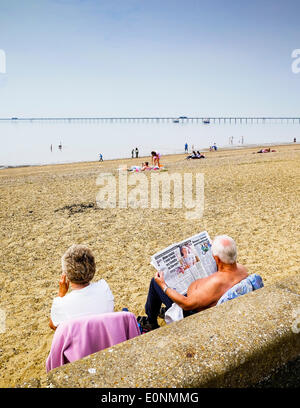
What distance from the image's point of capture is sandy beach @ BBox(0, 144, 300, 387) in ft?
13.5

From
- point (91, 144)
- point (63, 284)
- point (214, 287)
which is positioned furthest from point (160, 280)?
point (91, 144)

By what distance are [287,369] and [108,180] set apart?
13.9m

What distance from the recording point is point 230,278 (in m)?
2.87

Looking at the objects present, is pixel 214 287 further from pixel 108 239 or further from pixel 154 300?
pixel 108 239

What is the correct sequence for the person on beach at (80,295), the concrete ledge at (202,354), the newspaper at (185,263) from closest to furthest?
the concrete ledge at (202,354)
the person on beach at (80,295)
the newspaper at (185,263)

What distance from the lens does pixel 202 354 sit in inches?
62.5

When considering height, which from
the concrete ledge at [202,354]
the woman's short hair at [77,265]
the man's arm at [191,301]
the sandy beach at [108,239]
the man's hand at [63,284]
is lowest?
the sandy beach at [108,239]

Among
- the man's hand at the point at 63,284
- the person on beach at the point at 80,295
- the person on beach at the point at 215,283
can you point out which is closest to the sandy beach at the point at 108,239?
the man's hand at the point at 63,284

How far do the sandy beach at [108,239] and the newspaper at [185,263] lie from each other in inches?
54.3

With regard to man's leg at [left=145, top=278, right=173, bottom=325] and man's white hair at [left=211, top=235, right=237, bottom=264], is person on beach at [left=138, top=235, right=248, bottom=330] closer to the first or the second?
man's white hair at [left=211, top=235, right=237, bottom=264]

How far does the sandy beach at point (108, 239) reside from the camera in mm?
4105

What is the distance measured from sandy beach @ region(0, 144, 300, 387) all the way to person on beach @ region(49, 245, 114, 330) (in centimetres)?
109

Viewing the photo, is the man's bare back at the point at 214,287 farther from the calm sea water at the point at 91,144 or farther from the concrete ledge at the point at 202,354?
the calm sea water at the point at 91,144

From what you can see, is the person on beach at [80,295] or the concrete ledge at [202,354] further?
the person on beach at [80,295]
